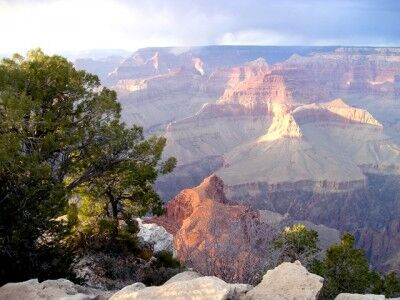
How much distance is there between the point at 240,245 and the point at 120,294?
976 centimetres

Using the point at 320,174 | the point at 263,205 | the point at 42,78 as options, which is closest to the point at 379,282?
the point at 42,78

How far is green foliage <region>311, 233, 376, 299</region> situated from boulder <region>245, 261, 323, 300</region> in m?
7.45

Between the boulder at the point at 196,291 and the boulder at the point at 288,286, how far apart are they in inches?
17.5

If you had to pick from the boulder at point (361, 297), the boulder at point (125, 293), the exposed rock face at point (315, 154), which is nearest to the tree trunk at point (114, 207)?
the boulder at point (125, 293)

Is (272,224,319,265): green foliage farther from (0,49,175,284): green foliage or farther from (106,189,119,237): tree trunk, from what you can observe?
(106,189,119,237): tree trunk

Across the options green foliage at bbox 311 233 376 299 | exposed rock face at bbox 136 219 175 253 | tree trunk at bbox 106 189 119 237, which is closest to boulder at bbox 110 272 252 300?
green foliage at bbox 311 233 376 299

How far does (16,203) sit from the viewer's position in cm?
1739

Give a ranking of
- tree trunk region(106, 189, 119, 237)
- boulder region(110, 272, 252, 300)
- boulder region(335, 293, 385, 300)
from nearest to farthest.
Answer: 1. boulder region(110, 272, 252, 300)
2. boulder region(335, 293, 385, 300)
3. tree trunk region(106, 189, 119, 237)

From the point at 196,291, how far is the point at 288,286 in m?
2.21

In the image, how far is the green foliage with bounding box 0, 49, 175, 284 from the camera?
1748 cm

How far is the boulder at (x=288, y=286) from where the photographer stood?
39.2ft

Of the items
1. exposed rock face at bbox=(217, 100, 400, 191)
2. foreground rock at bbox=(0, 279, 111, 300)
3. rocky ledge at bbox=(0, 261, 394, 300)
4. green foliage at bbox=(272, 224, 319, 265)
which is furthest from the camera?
exposed rock face at bbox=(217, 100, 400, 191)

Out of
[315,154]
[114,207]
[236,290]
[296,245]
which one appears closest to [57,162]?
[114,207]

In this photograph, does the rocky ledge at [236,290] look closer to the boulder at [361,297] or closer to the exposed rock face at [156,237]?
the boulder at [361,297]
